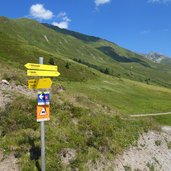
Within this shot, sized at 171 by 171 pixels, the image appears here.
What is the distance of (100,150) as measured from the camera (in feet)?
64.5

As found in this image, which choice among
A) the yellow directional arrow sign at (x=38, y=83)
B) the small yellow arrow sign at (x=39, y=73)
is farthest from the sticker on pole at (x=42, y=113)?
the small yellow arrow sign at (x=39, y=73)

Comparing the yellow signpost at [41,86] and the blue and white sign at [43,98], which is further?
the blue and white sign at [43,98]

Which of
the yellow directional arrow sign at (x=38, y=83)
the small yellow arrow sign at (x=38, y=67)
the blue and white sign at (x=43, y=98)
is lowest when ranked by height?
the blue and white sign at (x=43, y=98)

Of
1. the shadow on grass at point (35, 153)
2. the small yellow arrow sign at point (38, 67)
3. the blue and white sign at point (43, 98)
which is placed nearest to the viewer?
the small yellow arrow sign at point (38, 67)

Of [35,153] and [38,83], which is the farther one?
[35,153]

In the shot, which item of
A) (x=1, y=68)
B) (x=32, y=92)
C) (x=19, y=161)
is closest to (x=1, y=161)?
(x=19, y=161)

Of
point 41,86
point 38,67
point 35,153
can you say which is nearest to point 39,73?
point 38,67

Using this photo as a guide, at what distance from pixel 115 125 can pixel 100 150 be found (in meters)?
4.64

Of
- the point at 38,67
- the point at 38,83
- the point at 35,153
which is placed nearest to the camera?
the point at 38,83

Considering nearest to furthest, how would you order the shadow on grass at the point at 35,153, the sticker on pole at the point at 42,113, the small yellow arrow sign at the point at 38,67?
the small yellow arrow sign at the point at 38,67
the sticker on pole at the point at 42,113
the shadow on grass at the point at 35,153

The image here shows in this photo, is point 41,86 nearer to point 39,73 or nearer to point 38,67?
point 39,73

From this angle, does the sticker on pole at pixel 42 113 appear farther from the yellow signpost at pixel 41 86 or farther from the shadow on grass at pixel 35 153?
the shadow on grass at pixel 35 153

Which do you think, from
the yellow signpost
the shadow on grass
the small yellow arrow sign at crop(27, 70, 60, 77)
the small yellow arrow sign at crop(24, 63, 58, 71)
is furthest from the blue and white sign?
the shadow on grass

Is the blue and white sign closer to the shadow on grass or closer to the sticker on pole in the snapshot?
the sticker on pole
